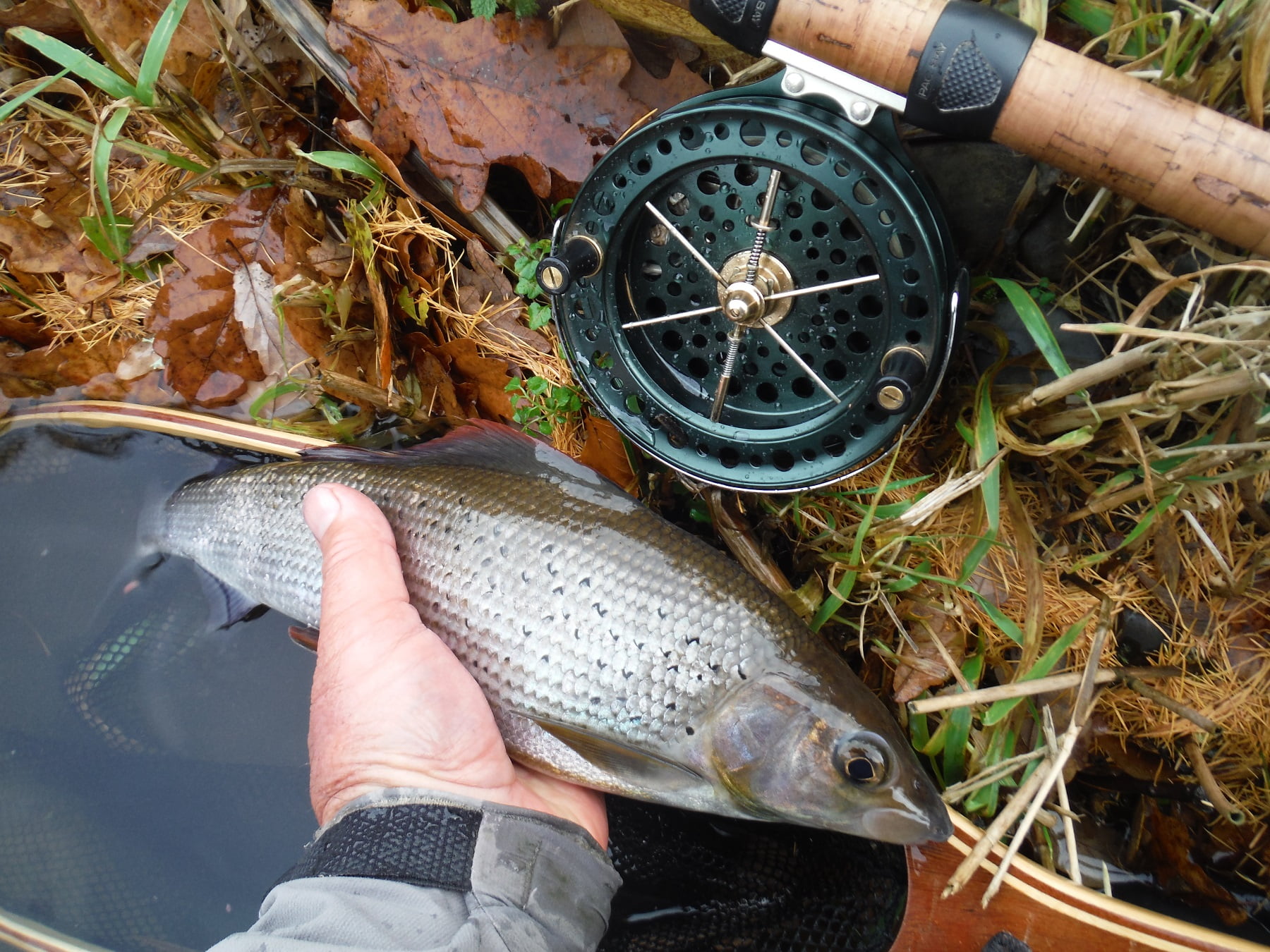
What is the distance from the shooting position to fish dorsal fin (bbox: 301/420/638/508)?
74.2 inches

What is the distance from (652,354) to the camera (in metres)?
1.90

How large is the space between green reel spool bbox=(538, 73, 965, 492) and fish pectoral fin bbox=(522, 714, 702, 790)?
0.64 m

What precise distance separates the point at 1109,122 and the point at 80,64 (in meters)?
2.43

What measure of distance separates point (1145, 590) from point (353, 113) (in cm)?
245

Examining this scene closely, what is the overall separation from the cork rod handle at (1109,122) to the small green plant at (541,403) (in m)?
1.09

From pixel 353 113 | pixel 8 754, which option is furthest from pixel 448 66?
pixel 8 754

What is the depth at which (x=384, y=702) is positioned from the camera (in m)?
1.74

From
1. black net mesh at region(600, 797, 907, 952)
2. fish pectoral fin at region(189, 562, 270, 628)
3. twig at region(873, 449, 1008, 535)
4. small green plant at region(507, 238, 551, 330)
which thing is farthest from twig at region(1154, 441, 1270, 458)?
fish pectoral fin at region(189, 562, 270, 628)

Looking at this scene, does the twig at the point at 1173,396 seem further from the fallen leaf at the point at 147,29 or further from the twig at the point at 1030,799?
the fallen leaf at the point at 147,29

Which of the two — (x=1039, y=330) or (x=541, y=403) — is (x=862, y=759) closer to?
(x=1039, y=330)

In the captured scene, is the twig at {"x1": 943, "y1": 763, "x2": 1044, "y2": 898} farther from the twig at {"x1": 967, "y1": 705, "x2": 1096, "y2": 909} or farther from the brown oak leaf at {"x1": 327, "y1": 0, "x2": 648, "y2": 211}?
the brown oak leaf at {"x1": 327, "y1": 0, "x2": 648, "y2": 211}

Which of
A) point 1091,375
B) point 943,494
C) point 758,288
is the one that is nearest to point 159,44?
point 758,288

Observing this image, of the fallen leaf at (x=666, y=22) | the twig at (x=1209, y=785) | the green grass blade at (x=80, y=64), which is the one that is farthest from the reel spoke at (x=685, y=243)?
the twig at (x=1209, y=785)

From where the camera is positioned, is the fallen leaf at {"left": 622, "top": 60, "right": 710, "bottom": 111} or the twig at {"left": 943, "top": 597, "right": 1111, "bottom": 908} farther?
the fallen leaf at {"left": 622, "top": 60, "right": 710, "bottom": 111}
